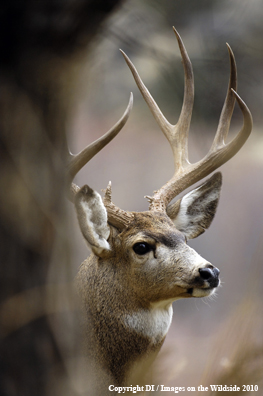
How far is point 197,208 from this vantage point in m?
2.00

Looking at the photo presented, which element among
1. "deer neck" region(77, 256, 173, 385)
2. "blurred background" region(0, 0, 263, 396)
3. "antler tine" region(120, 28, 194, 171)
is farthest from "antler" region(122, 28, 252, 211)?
"deer neck" region(77, 256, 173, 385)

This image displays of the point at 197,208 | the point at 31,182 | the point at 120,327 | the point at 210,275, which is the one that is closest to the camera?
the point at 31,182

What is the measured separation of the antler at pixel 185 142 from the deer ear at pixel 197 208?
7 centimetres

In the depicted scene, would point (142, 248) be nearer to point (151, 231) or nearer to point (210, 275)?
point (151, 231)

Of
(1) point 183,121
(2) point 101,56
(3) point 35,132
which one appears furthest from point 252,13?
(3) point 35,132

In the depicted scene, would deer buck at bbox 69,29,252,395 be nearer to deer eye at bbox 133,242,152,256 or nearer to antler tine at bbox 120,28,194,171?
deer eye at bbox 133,242,152,256

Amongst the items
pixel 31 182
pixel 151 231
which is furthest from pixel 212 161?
pixel 31 182

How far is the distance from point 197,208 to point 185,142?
470mm

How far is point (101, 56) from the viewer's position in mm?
2203

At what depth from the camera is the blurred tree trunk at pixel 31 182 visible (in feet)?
1.26

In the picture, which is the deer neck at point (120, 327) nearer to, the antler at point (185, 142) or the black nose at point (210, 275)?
the black nose at point (210, 275)

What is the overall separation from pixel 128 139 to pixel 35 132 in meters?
2.13

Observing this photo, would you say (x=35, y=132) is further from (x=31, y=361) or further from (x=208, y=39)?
(x=208, y=39)

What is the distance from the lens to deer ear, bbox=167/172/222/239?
1.98 metres
